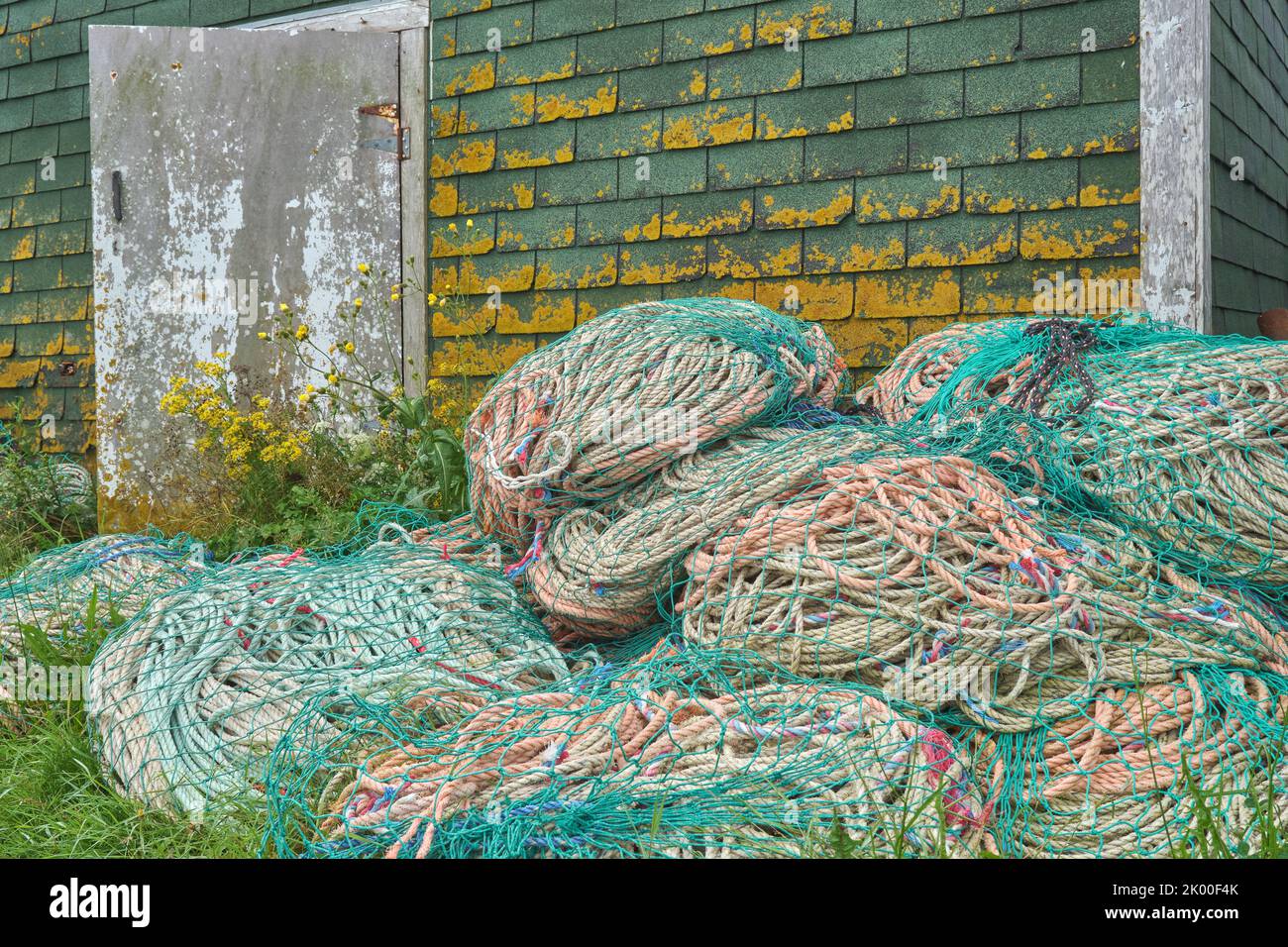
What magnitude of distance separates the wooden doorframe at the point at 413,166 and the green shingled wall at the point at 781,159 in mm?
72

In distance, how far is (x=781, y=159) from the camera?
4.65m

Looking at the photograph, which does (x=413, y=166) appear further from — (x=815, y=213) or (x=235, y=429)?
(x=815, y=213)

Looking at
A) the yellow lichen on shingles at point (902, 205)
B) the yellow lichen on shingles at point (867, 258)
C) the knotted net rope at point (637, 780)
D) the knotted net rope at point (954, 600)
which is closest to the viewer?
the knotted net rope at point (637, 780)

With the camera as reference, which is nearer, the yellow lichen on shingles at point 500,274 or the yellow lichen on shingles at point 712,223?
the yellow lichen on shingles at point 712,223

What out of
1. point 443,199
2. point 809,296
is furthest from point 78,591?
point 809,296

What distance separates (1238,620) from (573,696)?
1549 millimetres

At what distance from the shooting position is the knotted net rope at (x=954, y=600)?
96.7 inches

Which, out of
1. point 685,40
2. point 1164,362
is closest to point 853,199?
point 685,40

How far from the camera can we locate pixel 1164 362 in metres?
3.08

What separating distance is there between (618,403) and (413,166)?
9.36ft

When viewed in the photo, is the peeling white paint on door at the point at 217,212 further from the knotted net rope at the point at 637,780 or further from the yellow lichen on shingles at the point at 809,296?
the knotted net rope at the point at 637,780

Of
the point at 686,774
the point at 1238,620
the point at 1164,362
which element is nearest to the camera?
the point at 686,774

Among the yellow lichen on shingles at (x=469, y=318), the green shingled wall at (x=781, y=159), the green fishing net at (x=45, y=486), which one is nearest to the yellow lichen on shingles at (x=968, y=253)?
the green shingled wall at (x=781, y=159)
